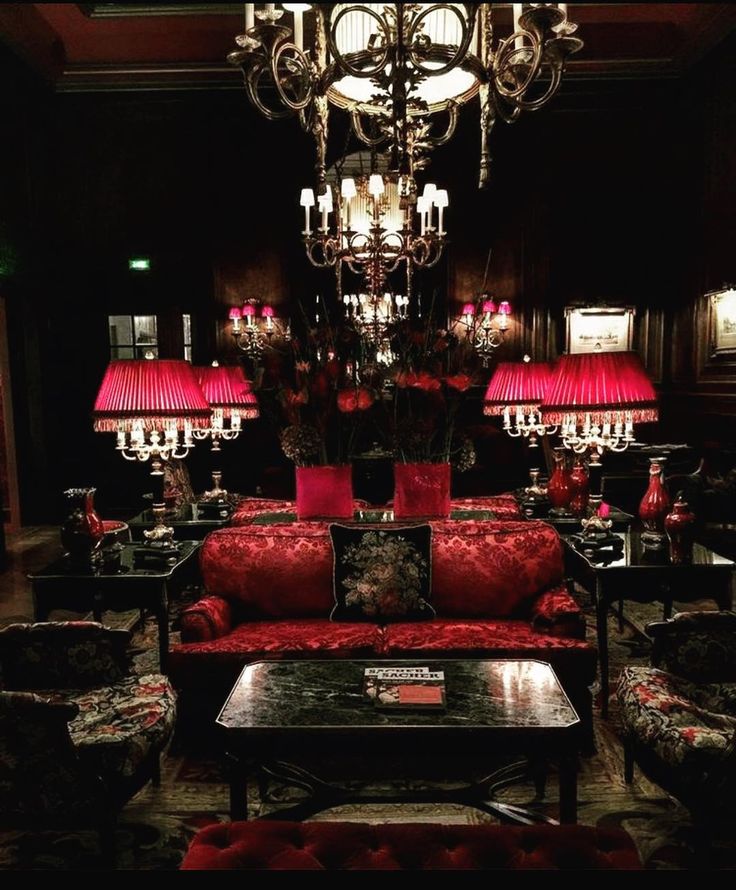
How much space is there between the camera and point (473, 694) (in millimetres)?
2268

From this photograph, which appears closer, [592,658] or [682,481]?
[592,658]

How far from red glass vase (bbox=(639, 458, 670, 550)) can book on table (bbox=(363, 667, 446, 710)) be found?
1645mm

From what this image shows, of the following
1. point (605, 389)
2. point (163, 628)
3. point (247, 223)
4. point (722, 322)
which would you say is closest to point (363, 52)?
point (605, 389)

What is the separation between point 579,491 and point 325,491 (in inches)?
66.1

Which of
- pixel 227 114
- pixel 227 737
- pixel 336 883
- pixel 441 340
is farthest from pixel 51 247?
pixel 336 883

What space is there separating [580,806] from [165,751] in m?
1.62

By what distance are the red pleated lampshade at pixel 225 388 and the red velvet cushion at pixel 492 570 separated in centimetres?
197

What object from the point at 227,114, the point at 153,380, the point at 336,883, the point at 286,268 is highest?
the point at 227,114

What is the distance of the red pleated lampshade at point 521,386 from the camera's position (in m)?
4.48

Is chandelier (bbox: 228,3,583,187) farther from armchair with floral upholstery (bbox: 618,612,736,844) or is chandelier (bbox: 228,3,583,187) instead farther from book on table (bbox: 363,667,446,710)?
armchair with floral upholstery (bbox: 618,612,736,844)

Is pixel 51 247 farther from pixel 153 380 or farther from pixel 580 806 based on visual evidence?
pixel 580 806

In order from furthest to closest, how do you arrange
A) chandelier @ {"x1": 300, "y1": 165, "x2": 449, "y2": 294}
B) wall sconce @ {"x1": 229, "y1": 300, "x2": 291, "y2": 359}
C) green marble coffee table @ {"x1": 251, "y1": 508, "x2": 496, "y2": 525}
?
1. wall sconce @ {"x1": 229, "y1": 300, "x2": 291, "y2": 359}
2. chandelier @ {"x1": 300, "y1": 165, "x2": 449, "y2": 294}
3. green marble coffee table @ {"x1": 251, "y1": 508, "x2": 496, "y2": 525}

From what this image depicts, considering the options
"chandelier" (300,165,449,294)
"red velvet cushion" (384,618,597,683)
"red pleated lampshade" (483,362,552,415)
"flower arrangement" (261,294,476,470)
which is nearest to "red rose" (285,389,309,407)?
"flower arrangement" (261,294,476,470)

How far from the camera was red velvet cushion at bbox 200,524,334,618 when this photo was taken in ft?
10.9
